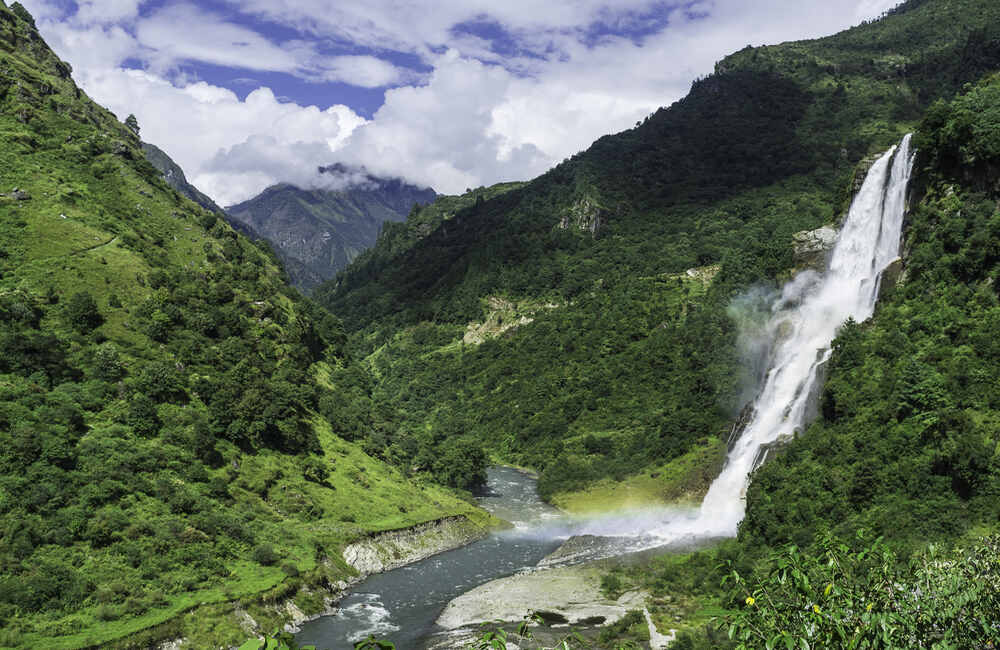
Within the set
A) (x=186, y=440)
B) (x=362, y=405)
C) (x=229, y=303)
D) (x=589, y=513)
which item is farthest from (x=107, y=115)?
(x=589, y=513)

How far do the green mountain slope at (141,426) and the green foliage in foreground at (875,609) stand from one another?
4694cm

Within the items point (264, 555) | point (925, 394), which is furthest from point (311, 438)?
point (925, 394)

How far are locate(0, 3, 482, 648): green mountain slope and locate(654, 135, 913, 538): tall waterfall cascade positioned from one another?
35.9 metres

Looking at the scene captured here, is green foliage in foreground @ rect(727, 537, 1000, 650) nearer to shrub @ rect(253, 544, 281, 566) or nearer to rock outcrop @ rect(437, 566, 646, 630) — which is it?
rock outcrop @ rect(437, 566, 646, 630)

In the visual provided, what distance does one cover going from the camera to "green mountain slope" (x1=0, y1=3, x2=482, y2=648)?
49500 millimetres

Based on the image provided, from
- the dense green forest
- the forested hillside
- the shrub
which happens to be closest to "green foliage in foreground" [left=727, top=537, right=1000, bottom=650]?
the dense green forest

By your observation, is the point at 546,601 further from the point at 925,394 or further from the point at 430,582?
the point at 925,394

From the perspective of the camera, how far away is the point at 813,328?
80000 millimetres

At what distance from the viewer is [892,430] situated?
54000 millimetres

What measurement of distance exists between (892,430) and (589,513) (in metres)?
52.5

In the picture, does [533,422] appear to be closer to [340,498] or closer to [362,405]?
[362,405]

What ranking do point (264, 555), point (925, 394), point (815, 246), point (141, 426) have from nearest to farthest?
point (925, 394) → point (264, 555) → point (141, 426) → point (815, 246)

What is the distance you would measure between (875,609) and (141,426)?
7106 centimetres

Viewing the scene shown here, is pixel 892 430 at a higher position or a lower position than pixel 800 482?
higher
